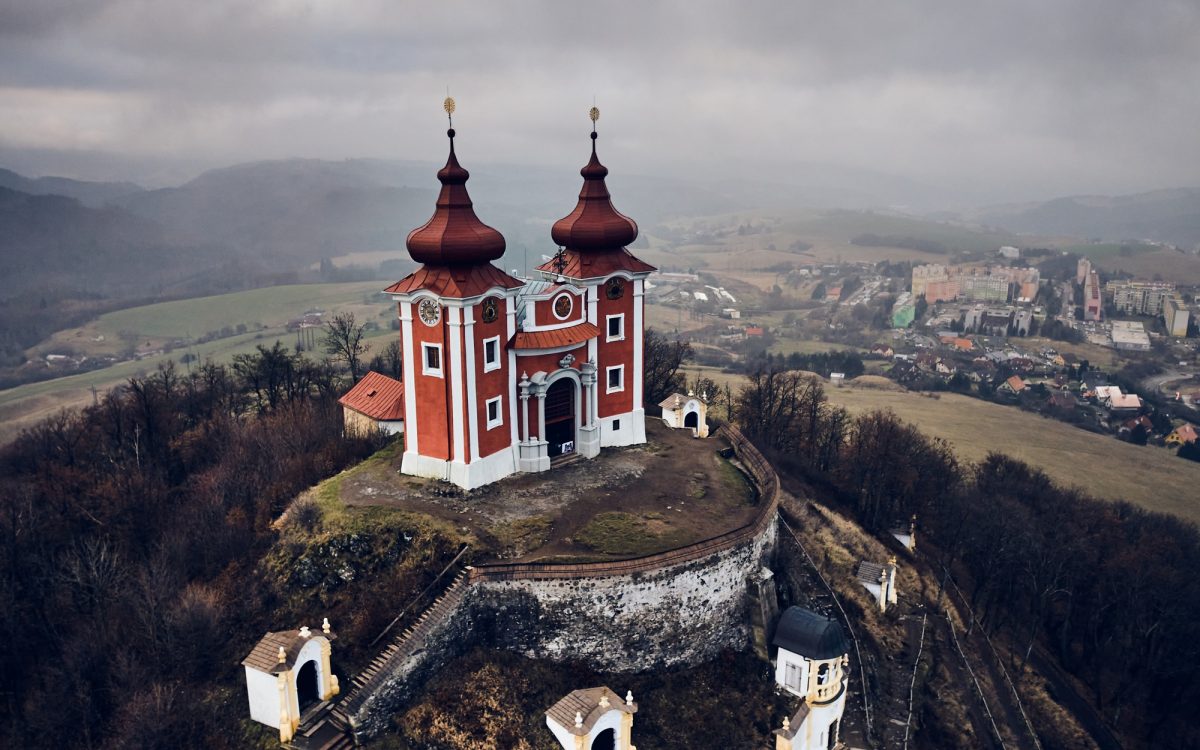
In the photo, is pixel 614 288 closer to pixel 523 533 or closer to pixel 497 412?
pixel 497 412

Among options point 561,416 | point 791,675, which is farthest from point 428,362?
point 791,675

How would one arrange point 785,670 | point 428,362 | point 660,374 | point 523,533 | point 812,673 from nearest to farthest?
point 812,673 < point 785,670 < point 523,533 < point 428,362 < point 660,374

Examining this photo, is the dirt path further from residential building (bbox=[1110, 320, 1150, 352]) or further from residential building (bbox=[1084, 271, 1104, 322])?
residential building (bbox=[1084, 271, 1104, 322])

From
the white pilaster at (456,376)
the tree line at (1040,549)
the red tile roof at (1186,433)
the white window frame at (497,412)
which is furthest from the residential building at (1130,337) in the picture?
the white pilaster at (456,376)

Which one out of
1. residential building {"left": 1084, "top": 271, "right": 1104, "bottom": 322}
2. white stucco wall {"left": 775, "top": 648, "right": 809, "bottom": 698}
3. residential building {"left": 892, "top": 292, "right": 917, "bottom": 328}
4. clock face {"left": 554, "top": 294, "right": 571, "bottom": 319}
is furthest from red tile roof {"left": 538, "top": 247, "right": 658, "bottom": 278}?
residential building {"left": 1084, "top": 271, "right": 1104, "bottom": 322}

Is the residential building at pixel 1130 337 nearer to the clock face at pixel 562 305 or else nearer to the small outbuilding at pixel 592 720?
the clock face at pixel 562 305

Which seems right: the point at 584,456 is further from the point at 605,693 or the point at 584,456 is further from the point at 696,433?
the point at 605,693
